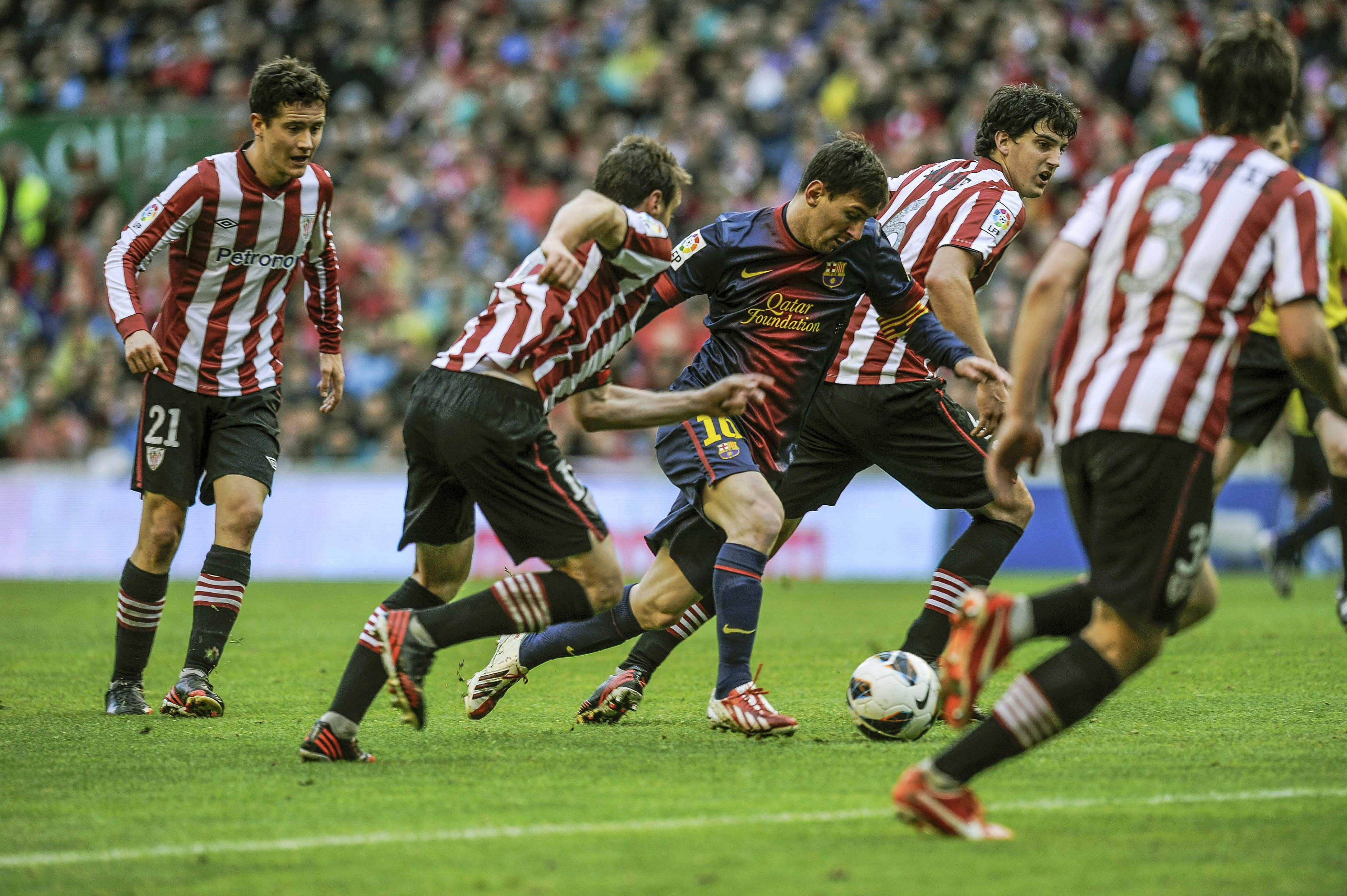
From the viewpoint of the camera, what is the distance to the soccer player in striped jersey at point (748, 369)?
575 cm

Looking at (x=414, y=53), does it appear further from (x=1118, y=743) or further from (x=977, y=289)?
(x=1118, y=743)

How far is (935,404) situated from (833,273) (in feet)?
2.32

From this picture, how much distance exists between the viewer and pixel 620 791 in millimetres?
4551

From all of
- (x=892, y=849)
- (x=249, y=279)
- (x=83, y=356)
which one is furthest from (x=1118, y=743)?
(x=83, y=356)

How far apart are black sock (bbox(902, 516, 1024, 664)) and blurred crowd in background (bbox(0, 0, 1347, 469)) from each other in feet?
31.9

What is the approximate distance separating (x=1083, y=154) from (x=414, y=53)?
9151mm

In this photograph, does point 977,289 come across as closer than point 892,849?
No

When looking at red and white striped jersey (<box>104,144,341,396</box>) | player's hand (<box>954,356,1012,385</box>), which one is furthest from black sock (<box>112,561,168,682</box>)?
player's hand (<box>954,356,1012,385</box>)

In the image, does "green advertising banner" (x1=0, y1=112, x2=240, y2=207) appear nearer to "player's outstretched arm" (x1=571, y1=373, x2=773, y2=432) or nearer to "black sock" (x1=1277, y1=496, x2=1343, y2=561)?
"black sock" (x1=1277, y1=496, x2=1343, y2=561)

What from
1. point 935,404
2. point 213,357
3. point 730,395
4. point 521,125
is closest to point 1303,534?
point 935,404

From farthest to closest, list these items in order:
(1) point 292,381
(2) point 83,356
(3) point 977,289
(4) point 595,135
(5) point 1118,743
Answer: (4) point 595,135 → (2) point 83,356 → (1) point 292,381 → (3) point 977,289 → (5) point 1118,743

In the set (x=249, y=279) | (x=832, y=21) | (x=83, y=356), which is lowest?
(x=83, y=356)

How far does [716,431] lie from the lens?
5.93m

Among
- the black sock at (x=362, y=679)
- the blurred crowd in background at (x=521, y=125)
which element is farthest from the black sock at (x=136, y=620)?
the blurred crowd in background at (x=521, y=125)
